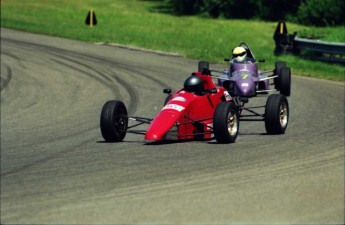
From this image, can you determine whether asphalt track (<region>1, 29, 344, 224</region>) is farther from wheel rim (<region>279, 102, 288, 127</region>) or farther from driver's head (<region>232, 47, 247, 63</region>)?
driver's head (<region>232, 47, 247, 63</region>)

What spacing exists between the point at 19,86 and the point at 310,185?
1447 centimetres

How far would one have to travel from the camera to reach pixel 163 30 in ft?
136

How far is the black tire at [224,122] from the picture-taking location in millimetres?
13531

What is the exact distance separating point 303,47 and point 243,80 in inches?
399

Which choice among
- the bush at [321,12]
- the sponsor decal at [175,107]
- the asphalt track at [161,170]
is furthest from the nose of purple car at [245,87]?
the bush at [321,12]

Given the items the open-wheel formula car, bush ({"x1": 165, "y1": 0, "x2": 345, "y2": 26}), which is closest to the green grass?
bush ({"x1": 165, "y1": 0, "x2": 345, "y2": 26})

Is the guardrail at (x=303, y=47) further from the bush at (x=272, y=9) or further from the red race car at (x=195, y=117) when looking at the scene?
the bush at (x=272, y=9)

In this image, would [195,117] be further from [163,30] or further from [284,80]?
[163,30]

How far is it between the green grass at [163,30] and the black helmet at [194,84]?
10.6 metres

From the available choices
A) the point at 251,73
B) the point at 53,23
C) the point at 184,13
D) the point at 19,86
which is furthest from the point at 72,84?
the point at 184,13

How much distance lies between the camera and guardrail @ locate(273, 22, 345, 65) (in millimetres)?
26819

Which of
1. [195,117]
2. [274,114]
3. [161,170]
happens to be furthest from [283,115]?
[161,170]

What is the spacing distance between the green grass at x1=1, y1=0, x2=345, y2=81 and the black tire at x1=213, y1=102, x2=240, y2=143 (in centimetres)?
1091

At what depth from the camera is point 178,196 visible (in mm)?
10156
